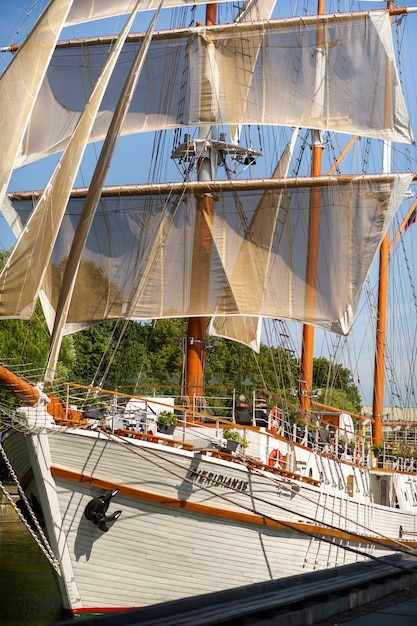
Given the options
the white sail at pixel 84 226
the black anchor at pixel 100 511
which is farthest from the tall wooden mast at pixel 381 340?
the black anchor at pixel 100 511

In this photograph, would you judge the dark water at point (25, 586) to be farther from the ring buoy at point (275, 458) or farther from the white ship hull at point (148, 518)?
the ring buoy at point (275, 458)

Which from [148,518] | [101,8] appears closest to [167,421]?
[148,518]

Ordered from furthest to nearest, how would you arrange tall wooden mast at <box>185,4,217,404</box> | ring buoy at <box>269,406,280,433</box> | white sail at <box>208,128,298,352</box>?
white sail at <box>208,128,298,352</box>, tall wooden mast at <box>185,4,217,404</box>, ring buoy at <box>269,406,280,433</box>

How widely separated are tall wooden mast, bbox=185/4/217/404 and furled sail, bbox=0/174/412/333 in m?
0.18

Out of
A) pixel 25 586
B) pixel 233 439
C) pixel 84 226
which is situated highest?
pixel 84 226

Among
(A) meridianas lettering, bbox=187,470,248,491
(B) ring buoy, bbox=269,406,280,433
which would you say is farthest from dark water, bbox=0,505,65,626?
(B) ring buoy, bbox=269,406,280,433

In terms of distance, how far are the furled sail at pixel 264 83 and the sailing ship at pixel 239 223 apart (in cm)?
5

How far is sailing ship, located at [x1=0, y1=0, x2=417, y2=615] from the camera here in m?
21.7

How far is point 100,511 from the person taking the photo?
18734mm

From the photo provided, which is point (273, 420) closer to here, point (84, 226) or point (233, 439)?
point (233, 439)

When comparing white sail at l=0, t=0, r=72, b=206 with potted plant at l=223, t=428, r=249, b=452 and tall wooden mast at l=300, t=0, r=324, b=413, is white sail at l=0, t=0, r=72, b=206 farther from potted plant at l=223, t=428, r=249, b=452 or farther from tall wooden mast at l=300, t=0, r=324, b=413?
tall wooden mast at l=300, t=0, r=324, b=413

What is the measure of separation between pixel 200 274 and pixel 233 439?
9938 millimetres

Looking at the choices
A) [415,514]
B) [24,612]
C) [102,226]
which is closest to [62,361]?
[102,226]

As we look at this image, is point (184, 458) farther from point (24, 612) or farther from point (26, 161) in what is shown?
point (26, 161)
